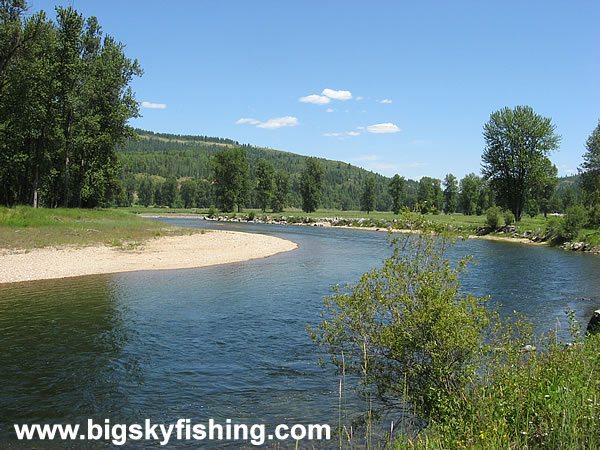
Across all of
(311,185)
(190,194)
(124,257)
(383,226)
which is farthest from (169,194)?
(124,257)

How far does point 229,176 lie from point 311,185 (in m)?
25.8

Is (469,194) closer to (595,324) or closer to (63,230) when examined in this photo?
(63,230)

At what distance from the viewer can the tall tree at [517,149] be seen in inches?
2633

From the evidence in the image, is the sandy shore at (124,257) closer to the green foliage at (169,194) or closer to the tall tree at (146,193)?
the green foliage at (169,194)

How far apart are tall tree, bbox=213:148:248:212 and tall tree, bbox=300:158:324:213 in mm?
19483

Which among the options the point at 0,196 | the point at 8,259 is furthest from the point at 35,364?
the point at 0,196

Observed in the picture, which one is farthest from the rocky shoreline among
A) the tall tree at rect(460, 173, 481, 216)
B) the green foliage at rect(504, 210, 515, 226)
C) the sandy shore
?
the tall tree at rect(460, 173, 481, 216)

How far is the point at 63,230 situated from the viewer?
3372cm

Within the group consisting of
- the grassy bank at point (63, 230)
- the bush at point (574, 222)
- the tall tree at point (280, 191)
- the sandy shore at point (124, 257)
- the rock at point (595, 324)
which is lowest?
the sandy shore at point (124, 257)

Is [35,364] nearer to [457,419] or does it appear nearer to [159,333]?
[159,333]

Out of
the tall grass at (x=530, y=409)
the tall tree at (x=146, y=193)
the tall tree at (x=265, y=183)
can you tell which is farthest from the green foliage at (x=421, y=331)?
the tall tree at (x=146, y=193)

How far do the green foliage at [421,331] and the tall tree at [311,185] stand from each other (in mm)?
121952

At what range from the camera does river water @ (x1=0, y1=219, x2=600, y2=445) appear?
9.02 meters

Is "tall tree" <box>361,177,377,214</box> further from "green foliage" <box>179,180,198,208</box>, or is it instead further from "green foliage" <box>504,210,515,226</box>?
"green foliage" <box>179,180,198,208</box>
